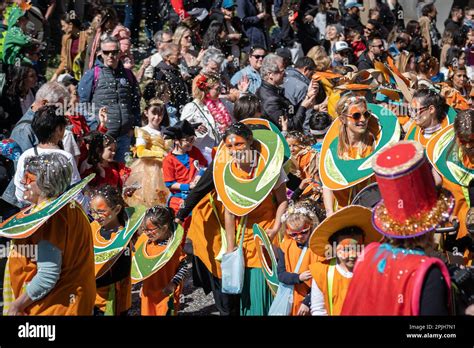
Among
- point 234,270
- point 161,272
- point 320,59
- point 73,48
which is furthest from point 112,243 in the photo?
point 73,48

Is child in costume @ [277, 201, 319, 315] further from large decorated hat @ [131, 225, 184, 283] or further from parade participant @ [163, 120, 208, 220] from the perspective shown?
parade participant @ [163, 120, 208, 220]

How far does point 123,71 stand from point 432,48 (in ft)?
27.6

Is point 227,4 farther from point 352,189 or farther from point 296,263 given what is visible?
point 296,263

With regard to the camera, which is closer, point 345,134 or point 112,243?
point 112,243

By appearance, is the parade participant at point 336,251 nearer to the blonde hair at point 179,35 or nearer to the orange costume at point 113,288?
the orange costume at point 113,288

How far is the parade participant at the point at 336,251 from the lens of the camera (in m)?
5.35

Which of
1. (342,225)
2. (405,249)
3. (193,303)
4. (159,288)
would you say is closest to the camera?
(405,249)

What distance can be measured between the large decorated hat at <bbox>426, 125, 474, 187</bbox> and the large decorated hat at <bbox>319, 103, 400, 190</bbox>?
41cm

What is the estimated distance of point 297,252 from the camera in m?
6.40

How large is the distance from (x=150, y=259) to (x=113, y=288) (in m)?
0.41

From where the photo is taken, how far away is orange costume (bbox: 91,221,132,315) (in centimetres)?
671

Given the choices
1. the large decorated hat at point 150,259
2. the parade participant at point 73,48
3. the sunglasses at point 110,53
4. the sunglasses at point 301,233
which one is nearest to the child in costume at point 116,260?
the large decorated hat at point 150,259

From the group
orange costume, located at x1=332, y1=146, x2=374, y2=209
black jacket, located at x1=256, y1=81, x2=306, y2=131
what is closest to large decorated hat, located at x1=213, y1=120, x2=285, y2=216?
orange costume, located at x1=332, y1=146, x2=374, y2=209

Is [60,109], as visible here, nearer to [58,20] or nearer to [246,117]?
[246,117]
